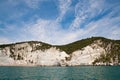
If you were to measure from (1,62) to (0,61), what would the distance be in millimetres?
1431

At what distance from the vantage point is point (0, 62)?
7840 inches

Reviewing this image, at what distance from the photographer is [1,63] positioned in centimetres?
19912

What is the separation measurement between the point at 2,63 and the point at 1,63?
A: 3.30ft

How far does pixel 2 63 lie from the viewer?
200 metres

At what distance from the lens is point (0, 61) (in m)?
200

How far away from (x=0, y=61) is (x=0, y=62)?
1.05 meters

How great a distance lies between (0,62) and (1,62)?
1.00m

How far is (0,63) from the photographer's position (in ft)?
652

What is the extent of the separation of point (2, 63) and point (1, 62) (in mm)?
1442

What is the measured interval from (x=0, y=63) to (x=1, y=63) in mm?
1001

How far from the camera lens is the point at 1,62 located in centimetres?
19962

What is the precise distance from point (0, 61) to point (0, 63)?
214 centimetres

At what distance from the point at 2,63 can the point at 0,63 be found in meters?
2.01

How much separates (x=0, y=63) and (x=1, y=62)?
152 cm
